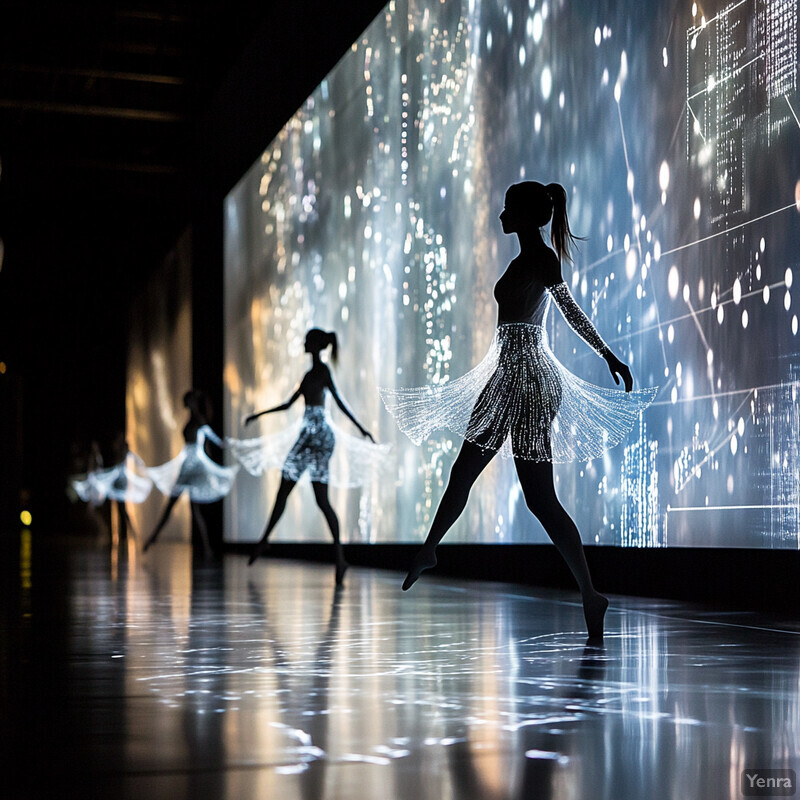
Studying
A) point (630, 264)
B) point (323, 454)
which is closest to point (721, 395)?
point (630, 264)

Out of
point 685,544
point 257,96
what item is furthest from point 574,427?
point 257,96

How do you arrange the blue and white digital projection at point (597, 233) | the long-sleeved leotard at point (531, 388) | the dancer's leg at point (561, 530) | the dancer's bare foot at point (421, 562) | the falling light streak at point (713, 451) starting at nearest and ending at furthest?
the dancer's leg at point (561, 530) → the long-sleeved leotard at point (531, 388) → the dancer's bare foot at point (421, 562) → the blue and white digital projection at point (597, 233) → the falling light streak at point (713, 451)

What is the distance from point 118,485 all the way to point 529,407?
685 inches

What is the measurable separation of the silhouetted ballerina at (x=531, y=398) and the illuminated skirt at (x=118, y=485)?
14.0 meters

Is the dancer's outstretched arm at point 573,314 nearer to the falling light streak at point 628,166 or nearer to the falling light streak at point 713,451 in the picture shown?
the falling light streak at point 713,451

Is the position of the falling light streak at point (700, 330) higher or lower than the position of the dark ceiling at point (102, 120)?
lower

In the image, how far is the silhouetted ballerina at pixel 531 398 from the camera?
382 cm

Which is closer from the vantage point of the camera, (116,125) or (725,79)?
(725,79)

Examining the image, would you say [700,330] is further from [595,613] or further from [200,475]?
[200,475]

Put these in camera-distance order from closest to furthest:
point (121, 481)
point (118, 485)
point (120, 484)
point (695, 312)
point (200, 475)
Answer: point (695, 312)
point (200, 475)
point (121, 481)
point (120, 484)
point (118, 485)

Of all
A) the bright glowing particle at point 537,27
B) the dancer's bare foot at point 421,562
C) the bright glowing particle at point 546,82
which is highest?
the bright glowing particle at point 537,27

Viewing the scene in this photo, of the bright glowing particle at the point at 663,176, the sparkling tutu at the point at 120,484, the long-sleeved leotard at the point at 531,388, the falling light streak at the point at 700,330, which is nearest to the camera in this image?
the long-sleeved leotard at the point at 531,388

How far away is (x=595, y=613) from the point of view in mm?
3797

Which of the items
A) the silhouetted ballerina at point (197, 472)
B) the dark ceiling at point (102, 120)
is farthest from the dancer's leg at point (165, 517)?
the dark ceiling at point (102, 120)
